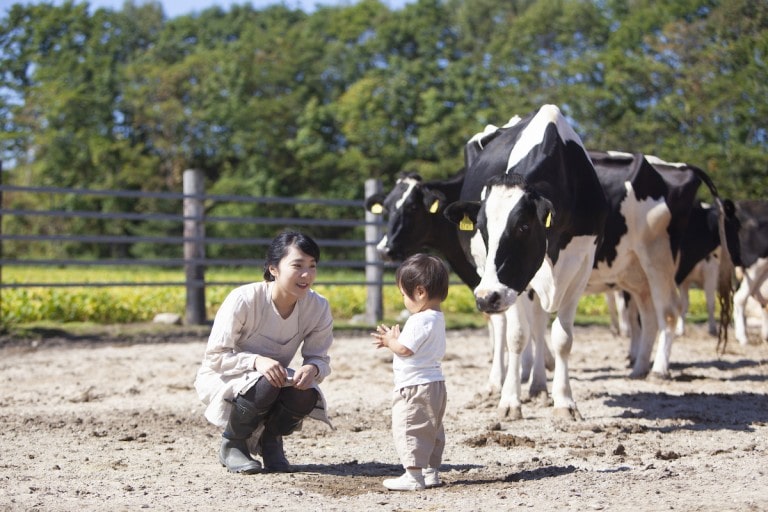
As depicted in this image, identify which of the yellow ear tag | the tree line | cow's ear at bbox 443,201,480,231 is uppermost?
the tree line

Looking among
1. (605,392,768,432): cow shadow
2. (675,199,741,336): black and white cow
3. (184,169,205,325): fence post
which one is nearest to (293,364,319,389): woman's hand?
(605,392,768,432): cow shadow

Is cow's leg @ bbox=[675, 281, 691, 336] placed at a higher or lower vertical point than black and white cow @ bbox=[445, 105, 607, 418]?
lower

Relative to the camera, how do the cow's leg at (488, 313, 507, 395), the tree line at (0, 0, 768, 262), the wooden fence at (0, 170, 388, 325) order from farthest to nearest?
the tree line at (0, 0, 768, 262) → the wooden fence at (0, 170, 388, 325) → the cow's leg at (488, 313, 507, 395)

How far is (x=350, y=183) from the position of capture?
126 ft

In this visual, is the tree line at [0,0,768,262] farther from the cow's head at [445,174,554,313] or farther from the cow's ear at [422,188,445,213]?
the cow's head at [445,174,554,313]

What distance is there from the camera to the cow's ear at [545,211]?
5.91m

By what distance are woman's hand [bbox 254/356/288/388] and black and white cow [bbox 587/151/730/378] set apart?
4.50m

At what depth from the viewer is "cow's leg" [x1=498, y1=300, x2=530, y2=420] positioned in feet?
22.0

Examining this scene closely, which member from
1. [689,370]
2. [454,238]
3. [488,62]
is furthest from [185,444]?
[488,62]

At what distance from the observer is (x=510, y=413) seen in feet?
21.9

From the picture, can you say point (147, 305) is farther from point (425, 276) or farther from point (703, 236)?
point (425, 276)

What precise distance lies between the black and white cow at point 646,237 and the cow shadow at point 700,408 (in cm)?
110

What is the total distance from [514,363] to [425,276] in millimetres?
2496

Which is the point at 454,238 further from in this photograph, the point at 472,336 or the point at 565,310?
the point at 472,336
